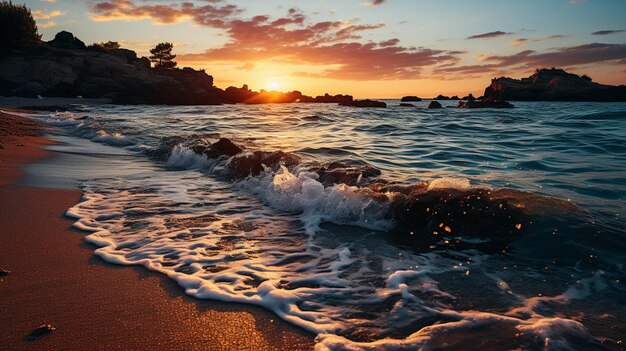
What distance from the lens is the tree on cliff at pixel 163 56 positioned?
78.8 meters

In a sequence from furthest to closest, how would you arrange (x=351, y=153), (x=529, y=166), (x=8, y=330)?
1. (x=351, y=153)
2. (x=529, y=166)
3. (x=8, y=330)

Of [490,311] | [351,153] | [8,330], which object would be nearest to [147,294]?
[8,330]

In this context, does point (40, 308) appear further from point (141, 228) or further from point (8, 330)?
point (141, 228)

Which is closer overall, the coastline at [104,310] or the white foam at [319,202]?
the coastline at [104,310]

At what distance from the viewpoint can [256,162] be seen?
8.97 meters

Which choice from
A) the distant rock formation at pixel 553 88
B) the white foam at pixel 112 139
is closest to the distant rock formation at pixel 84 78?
the white foam at pixel 112 139

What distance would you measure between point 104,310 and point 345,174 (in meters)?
5.29

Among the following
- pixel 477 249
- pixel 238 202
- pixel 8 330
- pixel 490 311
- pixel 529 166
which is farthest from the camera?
pixel 529 166

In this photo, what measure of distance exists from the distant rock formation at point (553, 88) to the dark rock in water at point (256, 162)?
78.3 m

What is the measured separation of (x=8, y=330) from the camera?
2504mm

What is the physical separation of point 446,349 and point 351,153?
8801 millimetres

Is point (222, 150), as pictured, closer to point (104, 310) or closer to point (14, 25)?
point (104, 310)

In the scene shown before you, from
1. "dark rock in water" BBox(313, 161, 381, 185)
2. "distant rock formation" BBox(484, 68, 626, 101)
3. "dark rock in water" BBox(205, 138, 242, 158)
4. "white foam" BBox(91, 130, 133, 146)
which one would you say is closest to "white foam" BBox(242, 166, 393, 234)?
"dark rock in water" BBox(313, 161, 381, 185)

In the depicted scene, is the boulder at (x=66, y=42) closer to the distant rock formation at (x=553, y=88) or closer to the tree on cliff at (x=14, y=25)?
the tree on cliff at (x=14, y=25)
